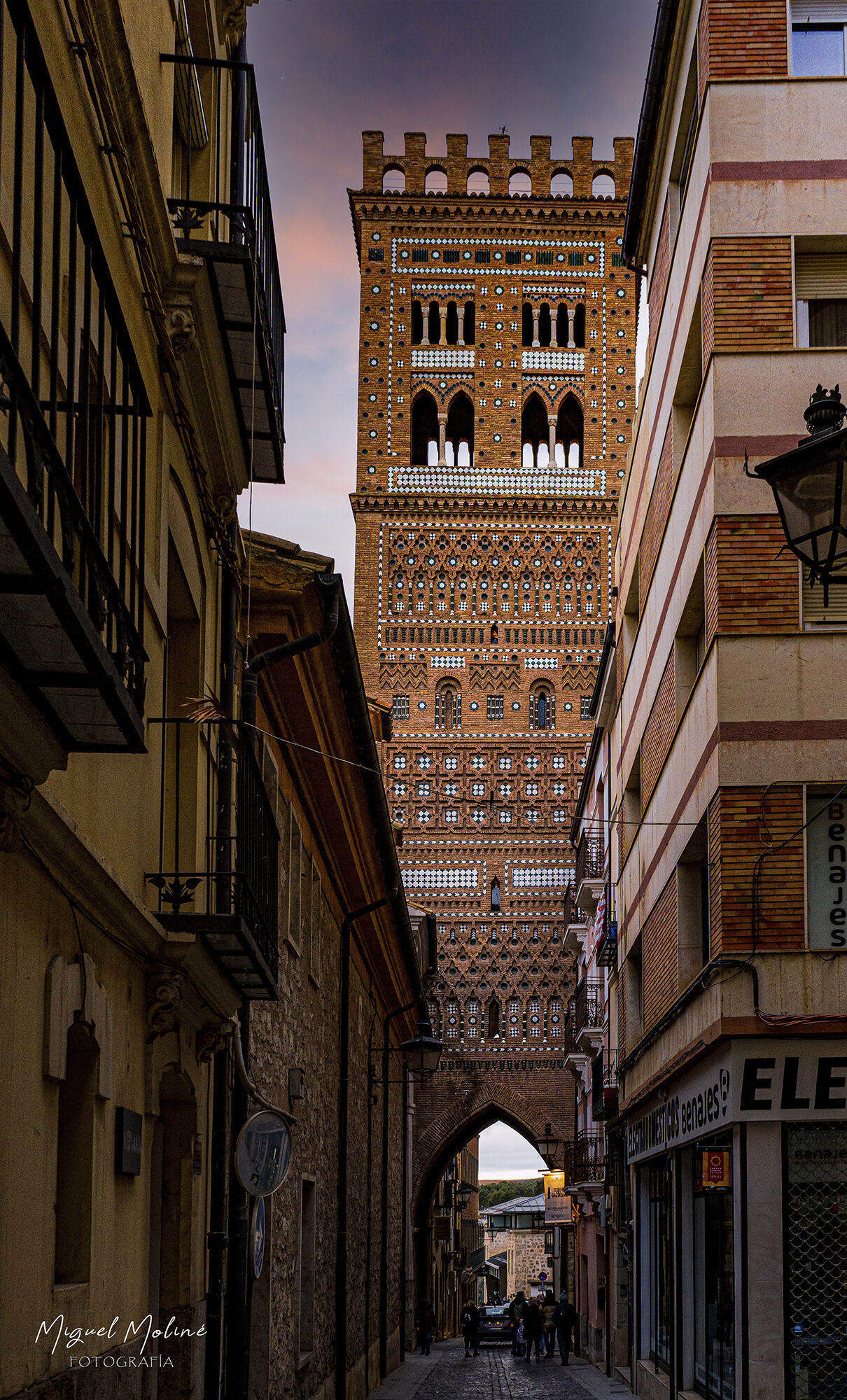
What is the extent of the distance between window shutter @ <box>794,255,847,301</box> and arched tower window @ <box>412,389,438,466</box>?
39471 mm

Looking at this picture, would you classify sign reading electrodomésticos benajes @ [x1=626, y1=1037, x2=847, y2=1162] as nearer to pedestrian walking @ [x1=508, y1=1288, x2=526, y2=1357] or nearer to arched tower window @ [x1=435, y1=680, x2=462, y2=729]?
pedestrian walking @ [x1=508, y1=1288, x2=526, y2=1357]

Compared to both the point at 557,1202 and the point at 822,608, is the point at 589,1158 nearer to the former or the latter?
the point at 557,1202

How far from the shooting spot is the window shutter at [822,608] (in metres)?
13.9

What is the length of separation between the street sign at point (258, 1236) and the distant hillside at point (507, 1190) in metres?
157

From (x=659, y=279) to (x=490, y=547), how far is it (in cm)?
3217

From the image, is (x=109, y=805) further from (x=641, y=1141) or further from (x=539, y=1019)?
(x=539, y=1019)

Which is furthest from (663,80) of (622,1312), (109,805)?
(622,1312)

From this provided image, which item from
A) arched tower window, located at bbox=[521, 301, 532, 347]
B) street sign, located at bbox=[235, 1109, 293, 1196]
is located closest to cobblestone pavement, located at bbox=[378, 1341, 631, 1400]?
street sign, located at bbox=[235, 1109, 293, 1196]

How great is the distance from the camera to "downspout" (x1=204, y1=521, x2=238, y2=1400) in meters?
9.12

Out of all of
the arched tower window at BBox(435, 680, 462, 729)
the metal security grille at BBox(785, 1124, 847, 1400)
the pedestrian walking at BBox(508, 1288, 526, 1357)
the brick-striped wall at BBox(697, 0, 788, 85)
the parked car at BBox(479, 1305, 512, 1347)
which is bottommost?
the parked car at BBox(479, 1305, 512, 1347)

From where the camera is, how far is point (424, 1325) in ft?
139

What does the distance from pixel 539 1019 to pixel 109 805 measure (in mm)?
42860

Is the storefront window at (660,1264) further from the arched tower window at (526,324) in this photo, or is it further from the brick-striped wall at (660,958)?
the arched tower window at (526,324)

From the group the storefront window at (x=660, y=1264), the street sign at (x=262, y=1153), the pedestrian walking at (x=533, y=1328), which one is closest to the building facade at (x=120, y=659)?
the street sign at (x=262, y=1153)
